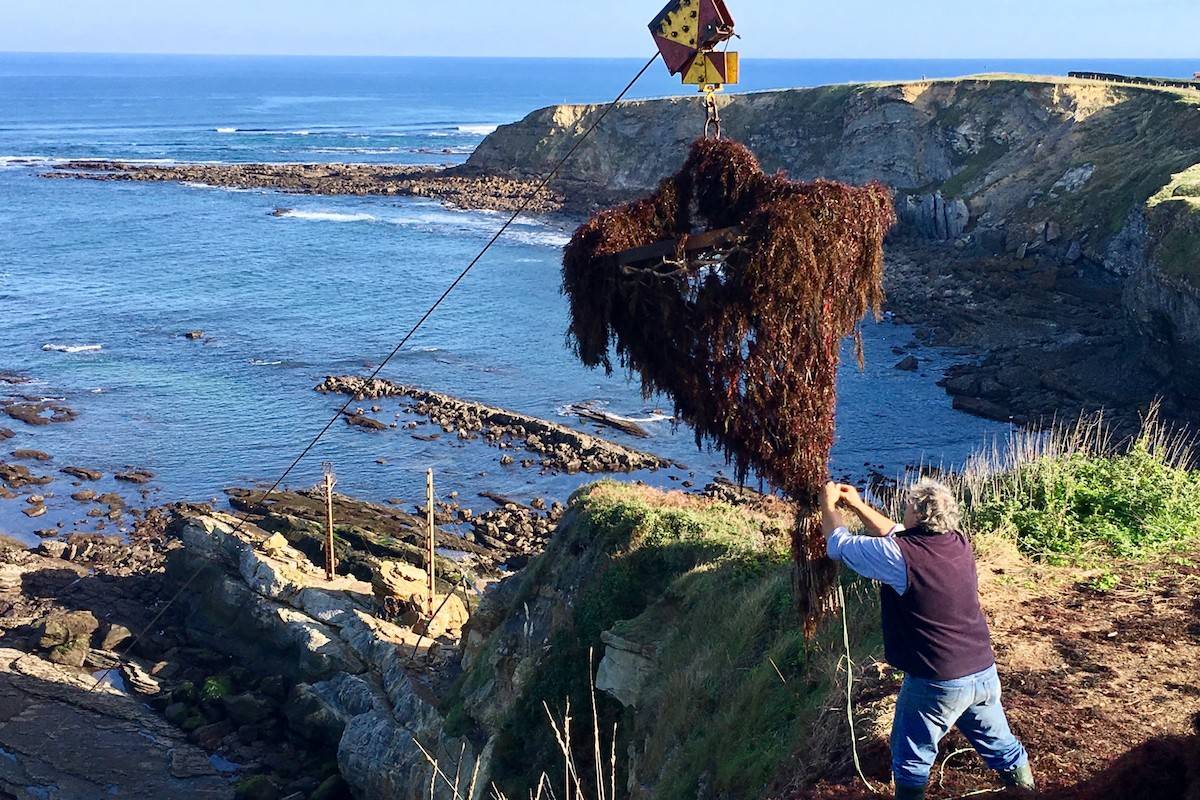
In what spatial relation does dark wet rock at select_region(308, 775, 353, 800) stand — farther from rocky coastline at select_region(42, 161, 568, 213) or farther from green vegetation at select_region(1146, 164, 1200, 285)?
rocky coastline at select_region(42, 161, 568, 213)

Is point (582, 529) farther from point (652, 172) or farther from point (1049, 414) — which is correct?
point (652, 172)

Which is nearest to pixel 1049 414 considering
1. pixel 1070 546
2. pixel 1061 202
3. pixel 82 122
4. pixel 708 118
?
pixel 1061 202

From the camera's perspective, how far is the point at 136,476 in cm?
3428

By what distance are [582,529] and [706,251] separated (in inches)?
358

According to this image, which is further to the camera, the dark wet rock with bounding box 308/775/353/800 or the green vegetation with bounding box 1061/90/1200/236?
the green vegetation with bounding box 1061/90/1200/236

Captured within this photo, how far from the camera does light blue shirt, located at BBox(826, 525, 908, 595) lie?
231 inches

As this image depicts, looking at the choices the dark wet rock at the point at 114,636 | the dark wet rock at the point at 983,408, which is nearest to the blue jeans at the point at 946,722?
the dark wet rock at the point at 114,636

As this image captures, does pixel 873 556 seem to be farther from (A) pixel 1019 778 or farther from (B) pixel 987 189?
(B) pixel 987 189

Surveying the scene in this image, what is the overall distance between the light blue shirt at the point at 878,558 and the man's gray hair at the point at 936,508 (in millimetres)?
199

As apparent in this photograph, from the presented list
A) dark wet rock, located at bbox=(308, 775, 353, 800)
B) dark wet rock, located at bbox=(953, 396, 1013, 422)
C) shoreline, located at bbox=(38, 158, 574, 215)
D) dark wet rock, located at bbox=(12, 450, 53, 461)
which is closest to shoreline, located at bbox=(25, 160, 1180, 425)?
dark wet rock, located at bbox=(953, 396, 1013, 422)

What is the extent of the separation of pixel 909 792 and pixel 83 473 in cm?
3341

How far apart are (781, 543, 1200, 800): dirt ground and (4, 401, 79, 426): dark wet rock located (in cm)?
3669

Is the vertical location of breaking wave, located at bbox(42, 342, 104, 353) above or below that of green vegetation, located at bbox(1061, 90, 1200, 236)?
below

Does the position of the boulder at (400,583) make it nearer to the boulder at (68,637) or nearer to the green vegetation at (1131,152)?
the boulder at (68,637)
